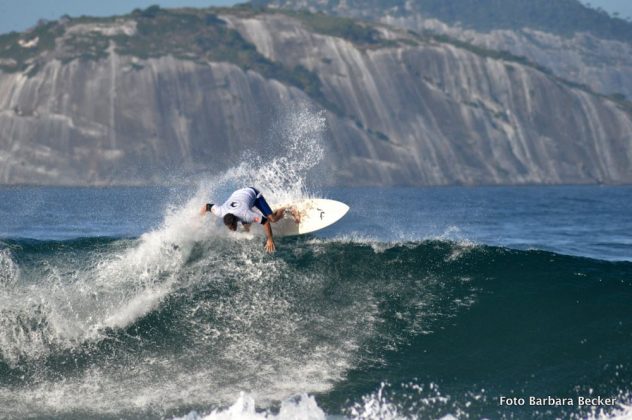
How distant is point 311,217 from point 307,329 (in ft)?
15.9

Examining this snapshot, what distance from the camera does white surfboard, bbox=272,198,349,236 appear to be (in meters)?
18.2

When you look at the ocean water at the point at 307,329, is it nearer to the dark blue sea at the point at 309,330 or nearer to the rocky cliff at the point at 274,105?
the dark blue sea at the point at 309,330

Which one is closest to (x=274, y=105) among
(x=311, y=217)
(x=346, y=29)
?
(x=346, y=29)

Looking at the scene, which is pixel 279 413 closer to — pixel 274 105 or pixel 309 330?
pixel 309 330

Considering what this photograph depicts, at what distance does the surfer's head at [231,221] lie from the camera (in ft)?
53.0

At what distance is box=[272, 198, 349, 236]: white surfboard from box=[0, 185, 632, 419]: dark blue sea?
10.9 inches

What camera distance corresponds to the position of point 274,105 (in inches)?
4783

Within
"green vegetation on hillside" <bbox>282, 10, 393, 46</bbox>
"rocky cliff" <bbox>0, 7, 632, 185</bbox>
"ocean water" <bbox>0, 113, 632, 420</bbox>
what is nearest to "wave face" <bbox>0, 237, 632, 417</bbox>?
"ocean water" <bbox>0, 113, 632, 420</bbox>

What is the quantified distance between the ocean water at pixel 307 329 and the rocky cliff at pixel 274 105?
9153 cm

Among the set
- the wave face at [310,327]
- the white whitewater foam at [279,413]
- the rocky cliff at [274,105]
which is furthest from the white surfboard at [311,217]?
the rocky cliff at [274,105]

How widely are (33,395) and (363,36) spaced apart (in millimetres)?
145773

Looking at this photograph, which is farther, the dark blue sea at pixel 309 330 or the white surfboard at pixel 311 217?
the white surfboard at pixel 311 217

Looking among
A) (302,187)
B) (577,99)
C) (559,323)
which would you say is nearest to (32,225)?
(302,187)

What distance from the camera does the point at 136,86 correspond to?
118m
